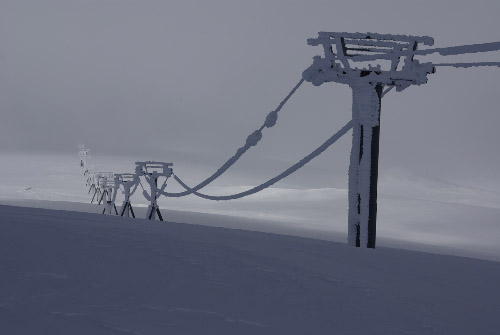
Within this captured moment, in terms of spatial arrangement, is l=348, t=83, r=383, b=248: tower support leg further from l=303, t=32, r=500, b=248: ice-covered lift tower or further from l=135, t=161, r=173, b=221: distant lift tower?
l=135, t=161, r=173, b=221: distant lift tower

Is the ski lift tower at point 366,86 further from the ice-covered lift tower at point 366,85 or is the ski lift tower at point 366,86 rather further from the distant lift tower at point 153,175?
the distant lift tower at point 153,175

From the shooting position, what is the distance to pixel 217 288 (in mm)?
4258

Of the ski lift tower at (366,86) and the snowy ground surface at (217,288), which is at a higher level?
the ski lift tower at (366,86)

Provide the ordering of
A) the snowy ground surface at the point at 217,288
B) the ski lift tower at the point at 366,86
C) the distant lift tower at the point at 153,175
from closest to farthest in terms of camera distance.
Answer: the snowy ground surface at the point at 217,288, the ski lift tower at the point at 366,86, the distant lift tower at the point at 153,175

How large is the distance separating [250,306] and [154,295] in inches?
26.4

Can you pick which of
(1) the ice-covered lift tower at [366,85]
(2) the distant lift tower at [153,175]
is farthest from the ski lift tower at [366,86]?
(2) the distant lift tower at [153,175]

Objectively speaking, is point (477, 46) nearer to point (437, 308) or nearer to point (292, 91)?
point (292, 91)

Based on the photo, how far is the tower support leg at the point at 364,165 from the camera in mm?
9094

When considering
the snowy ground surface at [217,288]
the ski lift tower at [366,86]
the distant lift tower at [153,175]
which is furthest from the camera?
the distant lift tower at [153,175]

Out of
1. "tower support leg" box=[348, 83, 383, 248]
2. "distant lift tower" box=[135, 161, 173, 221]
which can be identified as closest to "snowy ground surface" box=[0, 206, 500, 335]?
"tower support leg" box=[348, 83, 383, 248]

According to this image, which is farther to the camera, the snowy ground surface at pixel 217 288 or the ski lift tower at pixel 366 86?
the ski lift tower at pixel 366 86

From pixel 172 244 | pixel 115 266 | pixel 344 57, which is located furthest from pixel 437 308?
pixel 344 57

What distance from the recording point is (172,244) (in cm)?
632

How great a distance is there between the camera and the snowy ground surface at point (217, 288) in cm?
332
